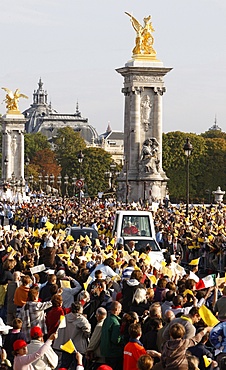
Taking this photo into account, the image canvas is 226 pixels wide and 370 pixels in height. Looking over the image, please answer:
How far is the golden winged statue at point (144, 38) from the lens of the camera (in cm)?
8238

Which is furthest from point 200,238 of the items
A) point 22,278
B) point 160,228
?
point 22,278

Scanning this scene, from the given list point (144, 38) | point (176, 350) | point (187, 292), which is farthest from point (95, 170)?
point (176, 350)

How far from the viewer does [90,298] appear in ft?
56.7

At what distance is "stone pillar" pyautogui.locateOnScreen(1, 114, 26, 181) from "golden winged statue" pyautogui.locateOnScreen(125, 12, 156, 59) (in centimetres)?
5068

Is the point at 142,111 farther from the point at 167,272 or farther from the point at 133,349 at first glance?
the point at 133,349

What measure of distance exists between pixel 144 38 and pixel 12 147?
174 ft

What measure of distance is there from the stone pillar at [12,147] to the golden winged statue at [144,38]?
50.7 m

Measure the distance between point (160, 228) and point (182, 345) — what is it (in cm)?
2970

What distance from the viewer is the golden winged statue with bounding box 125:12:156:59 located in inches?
3243

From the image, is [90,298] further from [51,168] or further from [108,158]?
[51,168]

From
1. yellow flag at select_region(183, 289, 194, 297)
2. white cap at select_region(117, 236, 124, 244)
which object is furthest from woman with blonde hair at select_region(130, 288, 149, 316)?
white cap at select_region(117, 236, 124, 244)

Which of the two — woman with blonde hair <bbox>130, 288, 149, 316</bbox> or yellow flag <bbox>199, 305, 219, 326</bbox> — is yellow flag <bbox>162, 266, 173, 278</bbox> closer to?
woman with blonde hair <bbox>130, 288, 149, 316</bbox>

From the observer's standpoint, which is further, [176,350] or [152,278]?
[152,278]

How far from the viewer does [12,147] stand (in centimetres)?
13412
